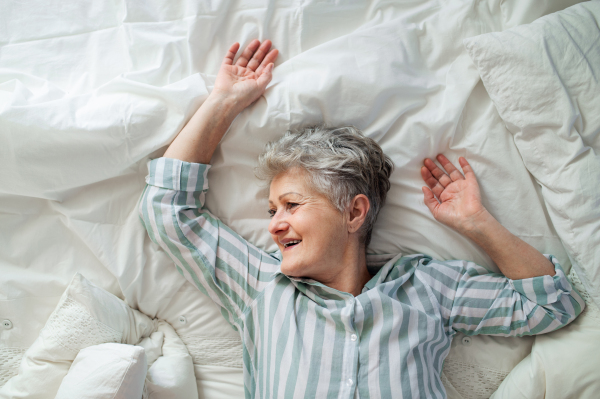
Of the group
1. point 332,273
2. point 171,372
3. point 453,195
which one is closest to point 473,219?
point 453,195

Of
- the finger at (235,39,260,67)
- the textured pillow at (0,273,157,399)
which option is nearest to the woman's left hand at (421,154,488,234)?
the finger at (235,39,260,67)

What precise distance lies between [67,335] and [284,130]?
1.08m

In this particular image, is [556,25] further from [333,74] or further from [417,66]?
[333,74]

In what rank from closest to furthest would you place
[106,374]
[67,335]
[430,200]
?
1. [106,374]
2. [67,335]
3. [430,200]

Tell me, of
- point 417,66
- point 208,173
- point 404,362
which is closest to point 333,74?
point 417,66

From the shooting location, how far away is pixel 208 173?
1.69 m

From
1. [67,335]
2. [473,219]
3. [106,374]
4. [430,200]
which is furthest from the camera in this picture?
[430,200]

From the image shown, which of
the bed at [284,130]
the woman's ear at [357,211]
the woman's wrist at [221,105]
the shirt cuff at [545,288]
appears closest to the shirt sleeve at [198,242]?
the bed at [284,130]

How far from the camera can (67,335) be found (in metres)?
1.44

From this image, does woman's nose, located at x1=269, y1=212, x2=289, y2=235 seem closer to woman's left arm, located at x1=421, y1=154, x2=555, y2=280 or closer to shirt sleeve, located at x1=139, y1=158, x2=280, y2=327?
shirt sleeve, located at x1=139, y1=158, x2=280, y2=327

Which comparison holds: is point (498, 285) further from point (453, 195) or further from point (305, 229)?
point (305, 229)

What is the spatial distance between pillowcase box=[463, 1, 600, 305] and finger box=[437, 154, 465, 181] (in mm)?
260

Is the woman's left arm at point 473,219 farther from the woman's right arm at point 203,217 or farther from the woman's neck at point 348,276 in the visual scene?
the woman's right arm at point 203,217

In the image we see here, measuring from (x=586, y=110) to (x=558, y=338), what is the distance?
2.82 feet
